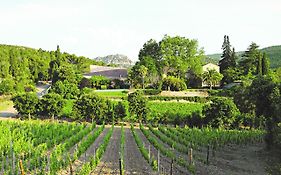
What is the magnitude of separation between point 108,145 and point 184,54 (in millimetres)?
40836

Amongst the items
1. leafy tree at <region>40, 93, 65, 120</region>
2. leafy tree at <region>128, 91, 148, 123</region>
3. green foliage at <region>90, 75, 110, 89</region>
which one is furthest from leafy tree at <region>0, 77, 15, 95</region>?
leafy tree at <region>128, 91, 148, 123</region>

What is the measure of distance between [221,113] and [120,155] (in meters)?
16.0

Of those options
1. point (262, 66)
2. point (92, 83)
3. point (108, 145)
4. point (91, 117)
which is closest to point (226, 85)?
point (262, 66)

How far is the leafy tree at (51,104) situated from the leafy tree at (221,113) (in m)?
12.9

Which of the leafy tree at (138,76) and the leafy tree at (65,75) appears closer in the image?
the leafy tree at (65,75)

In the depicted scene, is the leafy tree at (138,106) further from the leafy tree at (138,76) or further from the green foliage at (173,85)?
the leafy tree at (138,76)

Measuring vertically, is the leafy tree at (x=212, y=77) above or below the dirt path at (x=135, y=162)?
above

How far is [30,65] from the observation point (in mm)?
74375

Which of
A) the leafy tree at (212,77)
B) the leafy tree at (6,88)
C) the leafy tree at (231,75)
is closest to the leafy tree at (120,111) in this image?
the leafy tree at (6,88)

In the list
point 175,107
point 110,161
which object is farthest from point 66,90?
point 110,161

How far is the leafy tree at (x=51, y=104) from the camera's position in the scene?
1264 inches

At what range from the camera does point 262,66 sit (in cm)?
5603

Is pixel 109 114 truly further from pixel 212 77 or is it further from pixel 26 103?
pixel 212 77

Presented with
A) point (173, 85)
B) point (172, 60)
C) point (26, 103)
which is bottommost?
point (26, 103)
